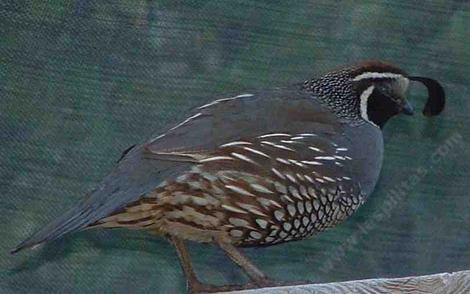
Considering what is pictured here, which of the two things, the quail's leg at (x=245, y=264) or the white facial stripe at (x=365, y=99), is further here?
the white facial stripe at (x=365, y=99)

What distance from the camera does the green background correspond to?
12.0 feet

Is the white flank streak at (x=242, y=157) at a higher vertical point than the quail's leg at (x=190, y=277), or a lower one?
higher

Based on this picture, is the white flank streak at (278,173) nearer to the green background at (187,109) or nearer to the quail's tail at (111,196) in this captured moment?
the quail's tail at (111,196)

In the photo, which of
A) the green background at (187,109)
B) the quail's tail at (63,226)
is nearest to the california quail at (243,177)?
the quail's tail at (63,226)

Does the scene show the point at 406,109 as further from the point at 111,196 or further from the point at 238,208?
the point at 111,196

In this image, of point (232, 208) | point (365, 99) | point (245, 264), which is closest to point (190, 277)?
point (245, 264)

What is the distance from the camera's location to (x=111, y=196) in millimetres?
3119

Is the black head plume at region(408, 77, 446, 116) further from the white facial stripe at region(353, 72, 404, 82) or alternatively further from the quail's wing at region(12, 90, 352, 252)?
the quail's wing at region(12, 90, 352, 252)

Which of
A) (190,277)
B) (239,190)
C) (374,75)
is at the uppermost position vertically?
(374,75)

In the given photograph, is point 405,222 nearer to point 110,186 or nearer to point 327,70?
point 327,70

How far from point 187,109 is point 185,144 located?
0.64 metres

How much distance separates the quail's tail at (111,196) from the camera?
3070 millimetres

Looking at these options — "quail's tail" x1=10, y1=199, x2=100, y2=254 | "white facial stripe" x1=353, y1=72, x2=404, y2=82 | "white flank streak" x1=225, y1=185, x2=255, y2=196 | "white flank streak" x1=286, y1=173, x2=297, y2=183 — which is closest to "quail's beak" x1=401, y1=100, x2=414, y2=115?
"white facial stripe" x1=353, y1=72, x2=404, y2=82

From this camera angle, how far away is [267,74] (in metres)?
3.85
